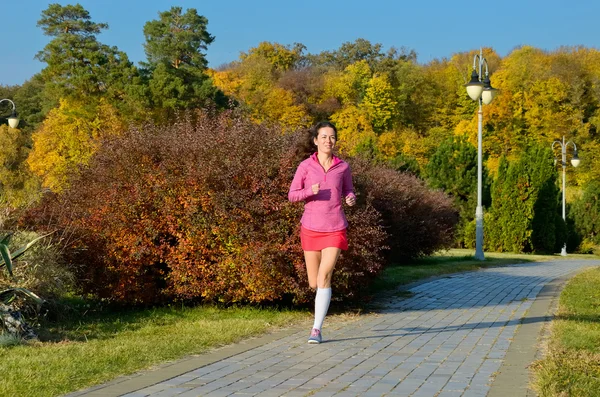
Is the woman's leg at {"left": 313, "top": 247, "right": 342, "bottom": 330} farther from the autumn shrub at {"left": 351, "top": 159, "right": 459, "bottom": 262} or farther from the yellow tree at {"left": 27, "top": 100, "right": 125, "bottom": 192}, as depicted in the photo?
the yellow tree at {"left": 27, "top": 100, "right": 125, "bottom": 192}

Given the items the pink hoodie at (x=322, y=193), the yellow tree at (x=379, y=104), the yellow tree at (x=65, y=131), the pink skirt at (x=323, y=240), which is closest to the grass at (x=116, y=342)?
the pink skirt at (x=323, y=240)

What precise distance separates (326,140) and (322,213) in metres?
0.75

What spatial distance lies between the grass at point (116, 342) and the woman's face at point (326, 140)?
7.00 feet

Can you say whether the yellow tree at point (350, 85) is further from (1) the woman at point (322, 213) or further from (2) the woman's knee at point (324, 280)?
(2) the woman's knee at point (324, 280)

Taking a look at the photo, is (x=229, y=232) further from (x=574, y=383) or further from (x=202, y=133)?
(x=574, y=383)

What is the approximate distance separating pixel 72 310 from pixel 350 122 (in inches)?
2213

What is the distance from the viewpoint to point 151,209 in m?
9.48

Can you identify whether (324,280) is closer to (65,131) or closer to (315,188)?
(315,188)

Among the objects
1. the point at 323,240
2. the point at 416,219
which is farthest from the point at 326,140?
the point at 416,219

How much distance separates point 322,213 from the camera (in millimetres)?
7230

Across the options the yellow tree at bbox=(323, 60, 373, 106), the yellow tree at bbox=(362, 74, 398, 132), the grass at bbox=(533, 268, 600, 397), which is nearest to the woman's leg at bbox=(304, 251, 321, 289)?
the grass at bbox=(533, 268, 600, 397)

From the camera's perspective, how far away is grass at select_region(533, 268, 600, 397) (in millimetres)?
5125

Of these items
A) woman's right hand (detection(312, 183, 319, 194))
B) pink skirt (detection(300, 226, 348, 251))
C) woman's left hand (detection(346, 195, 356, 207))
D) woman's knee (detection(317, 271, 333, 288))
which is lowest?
woman's knee (detection(317, 271, 333, 288))

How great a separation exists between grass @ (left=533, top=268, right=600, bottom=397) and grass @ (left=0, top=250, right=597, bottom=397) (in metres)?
3.04
